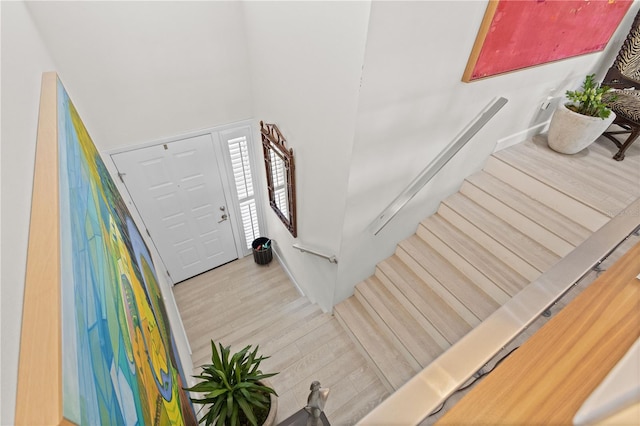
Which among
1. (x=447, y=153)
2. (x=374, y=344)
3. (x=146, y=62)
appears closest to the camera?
(x=447, y=153)

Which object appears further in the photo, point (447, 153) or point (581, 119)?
point (581, 119)

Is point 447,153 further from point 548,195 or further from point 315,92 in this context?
point 548,195

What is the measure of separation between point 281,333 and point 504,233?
2.57 meters

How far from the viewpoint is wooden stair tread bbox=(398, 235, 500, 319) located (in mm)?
2650

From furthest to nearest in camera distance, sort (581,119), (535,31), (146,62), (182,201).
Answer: (182,201), (581,119), (146,62), (535,31)

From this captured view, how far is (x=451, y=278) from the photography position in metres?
2.88

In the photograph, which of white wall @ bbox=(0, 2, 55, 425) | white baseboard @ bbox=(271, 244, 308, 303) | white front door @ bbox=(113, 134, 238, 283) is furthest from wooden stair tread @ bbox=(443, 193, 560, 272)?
white wall @ bbox=(0, 2, 55, 425)

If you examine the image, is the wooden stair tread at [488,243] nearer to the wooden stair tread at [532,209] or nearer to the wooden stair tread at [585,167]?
the wooden stair tread at [532,209]

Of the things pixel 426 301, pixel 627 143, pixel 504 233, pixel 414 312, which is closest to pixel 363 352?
pixel 414 312

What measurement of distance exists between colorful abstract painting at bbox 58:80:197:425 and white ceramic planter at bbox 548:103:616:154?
3.74m

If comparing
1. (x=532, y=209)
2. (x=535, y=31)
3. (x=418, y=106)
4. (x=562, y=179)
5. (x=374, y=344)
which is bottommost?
(x=374, y=344)

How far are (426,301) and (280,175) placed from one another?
6.79 feet

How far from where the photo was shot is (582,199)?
103 inches

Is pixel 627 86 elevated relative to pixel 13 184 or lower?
elevated
